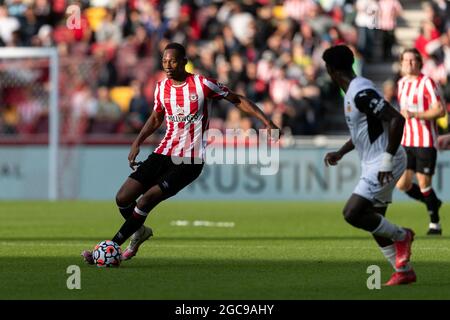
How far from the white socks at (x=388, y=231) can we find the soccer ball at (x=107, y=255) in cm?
270

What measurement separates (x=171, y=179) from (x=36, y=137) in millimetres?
14855

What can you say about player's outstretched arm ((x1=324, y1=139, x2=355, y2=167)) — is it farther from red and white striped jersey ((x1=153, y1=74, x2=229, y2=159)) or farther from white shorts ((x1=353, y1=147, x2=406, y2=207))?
red and white striped jersey ((x1=153, y1=74, x2=229, y2=159))

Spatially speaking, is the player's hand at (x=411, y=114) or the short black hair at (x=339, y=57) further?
the player's hand at (x=411, y=114)

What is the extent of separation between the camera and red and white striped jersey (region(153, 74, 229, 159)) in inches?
480

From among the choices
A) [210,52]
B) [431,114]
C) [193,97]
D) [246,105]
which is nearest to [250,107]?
[246,105]

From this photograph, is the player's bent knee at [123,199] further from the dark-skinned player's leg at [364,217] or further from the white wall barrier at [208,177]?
the white wall barrier at [208,177]

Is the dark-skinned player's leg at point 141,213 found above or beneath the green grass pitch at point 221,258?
above

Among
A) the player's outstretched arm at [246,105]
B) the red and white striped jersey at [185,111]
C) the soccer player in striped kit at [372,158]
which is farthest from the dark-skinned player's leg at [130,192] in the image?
the soccer player in striped kit at [372,158]

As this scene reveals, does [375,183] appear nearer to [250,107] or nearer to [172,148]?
[250,107]

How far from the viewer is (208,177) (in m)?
25.4

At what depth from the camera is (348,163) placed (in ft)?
81.5

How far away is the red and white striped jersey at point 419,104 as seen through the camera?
16.2 meters

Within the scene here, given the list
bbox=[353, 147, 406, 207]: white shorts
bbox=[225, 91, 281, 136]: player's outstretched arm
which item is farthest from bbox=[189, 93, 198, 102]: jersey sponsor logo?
bbox=[353, 147, 406, 207]: white shorts

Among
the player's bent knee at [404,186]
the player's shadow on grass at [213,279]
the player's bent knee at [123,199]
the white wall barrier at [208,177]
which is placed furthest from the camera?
the white wall barrier at [208,177]
